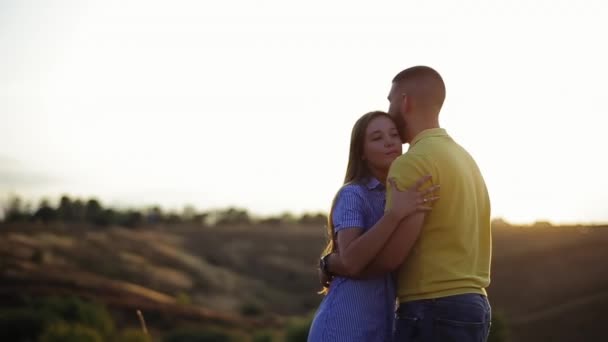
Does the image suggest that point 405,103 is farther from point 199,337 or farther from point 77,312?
point 77,312

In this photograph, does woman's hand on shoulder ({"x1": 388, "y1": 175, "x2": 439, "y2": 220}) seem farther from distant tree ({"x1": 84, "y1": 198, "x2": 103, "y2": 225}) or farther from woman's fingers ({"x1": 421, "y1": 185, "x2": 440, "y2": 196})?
distant tree ({"x1": 84, "y1": 198, "x2": 103, "y2": 225})

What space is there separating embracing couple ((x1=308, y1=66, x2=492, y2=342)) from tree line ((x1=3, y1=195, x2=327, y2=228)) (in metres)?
56.9

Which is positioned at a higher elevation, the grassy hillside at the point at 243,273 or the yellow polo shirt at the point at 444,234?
the yellow polo shirt at the point at 444,234

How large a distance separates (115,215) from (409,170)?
67.0 metres

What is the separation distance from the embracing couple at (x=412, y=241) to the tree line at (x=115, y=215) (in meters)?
56.9

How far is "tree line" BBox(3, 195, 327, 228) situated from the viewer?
64.9 meters

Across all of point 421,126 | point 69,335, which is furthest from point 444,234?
point 69,335

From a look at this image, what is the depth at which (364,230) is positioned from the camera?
4.46 metres

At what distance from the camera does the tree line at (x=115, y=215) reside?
64.9m

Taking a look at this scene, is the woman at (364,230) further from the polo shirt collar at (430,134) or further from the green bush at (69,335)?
the green bush at (69,335)

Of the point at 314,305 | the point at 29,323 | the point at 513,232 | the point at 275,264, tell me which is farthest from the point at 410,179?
the point at 275,264

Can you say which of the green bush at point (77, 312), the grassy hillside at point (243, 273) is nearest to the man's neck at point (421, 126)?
the grassy hillside at point (243, 273)

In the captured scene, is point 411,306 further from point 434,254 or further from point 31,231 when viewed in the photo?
point 31,231

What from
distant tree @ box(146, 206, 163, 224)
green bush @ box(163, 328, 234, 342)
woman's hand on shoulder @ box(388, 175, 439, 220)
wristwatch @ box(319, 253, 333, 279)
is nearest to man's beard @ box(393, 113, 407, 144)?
woman's hand on shoulder @ box(388, 175, 439, 220)
